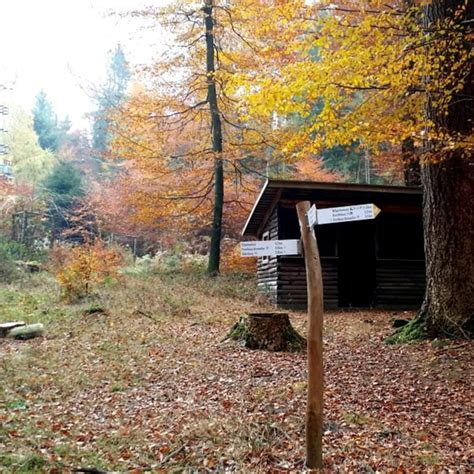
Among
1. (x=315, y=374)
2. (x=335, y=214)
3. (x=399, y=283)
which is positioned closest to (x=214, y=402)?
(x=315, y=374)

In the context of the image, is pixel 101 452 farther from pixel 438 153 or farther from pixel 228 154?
pixel 228 154

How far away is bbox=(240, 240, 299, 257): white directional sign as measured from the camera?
13.3 ft

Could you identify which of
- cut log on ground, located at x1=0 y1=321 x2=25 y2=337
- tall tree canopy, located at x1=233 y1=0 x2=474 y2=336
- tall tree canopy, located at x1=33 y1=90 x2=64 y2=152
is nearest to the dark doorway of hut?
tall tree canopy, located at x1=233 y1=0 x2=474 y2=336

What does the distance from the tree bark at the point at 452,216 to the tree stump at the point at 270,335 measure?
2235 mm

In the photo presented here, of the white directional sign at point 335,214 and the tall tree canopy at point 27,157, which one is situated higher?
the tall tree canopy at point 27,157

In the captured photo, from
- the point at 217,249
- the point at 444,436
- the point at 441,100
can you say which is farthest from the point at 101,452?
the point at 217,249

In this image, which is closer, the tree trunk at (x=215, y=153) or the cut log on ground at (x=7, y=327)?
the cut log on ground at (x=7, y=327)

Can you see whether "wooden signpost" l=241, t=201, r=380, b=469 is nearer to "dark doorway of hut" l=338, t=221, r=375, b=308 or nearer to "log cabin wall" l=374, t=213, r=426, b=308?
"dark doorway of hut" l=338, t=221, r=375, b=308

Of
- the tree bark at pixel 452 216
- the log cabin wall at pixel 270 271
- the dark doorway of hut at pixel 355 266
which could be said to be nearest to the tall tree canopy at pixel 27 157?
the log cabin wall at pixel 270 271

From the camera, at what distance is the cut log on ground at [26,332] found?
8.57 m

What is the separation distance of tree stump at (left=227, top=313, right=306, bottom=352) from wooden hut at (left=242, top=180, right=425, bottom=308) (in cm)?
533

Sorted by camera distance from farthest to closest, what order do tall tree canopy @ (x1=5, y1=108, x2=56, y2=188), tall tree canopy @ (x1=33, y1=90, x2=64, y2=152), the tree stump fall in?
1. tall tree canopy @ (x1=33, y1=90, x2=64, y2=152)
2. tall tree canopy @ (x1=5, y1=108, x2=56, y2=188)
3. the tree stump

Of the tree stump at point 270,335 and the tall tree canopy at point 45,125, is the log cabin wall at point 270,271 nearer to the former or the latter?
the tree stump at point 270,335

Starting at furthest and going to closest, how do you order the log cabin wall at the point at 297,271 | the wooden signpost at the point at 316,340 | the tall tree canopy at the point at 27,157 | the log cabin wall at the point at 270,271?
the tall tree canopy at the point at 27,157, the log cabin wall at the point at 270,271, the log cabin wall at the point at 297,271, the wooden signpost at the point at 316,340
